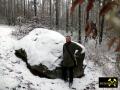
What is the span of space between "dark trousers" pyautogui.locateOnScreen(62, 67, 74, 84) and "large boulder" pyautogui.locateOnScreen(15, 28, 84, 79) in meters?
0.21

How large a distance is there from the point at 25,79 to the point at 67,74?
172 cm

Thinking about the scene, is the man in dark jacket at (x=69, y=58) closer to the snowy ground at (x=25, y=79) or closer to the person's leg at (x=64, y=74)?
the person's leg at (x=64, y=74)

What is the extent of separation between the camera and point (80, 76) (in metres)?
13.0

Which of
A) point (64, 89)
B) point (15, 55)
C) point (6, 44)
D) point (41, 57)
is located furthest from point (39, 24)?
point (64, 89)

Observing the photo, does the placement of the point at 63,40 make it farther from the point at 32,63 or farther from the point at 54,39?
the point at 32,63

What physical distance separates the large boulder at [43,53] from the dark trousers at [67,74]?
21 centimetres

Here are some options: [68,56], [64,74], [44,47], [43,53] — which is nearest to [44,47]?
[44,47]

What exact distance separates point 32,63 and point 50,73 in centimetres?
96

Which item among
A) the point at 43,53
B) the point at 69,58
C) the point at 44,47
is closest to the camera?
the point at 69,58

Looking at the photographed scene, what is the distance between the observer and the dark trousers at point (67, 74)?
38.8 ft

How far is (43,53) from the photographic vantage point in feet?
42.3

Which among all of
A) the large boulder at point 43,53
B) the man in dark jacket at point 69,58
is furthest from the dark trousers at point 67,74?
the large boulder at point 43,53

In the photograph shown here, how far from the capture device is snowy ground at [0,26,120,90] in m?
11.0

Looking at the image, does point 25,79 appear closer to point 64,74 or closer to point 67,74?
point 64,74
